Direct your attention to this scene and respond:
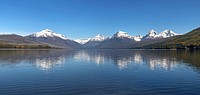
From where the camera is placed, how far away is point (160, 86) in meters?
45.5

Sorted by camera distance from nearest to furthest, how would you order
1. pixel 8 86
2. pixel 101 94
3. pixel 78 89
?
1. pixel 101 94
2. pixel 78 89
3. pixel 8 86

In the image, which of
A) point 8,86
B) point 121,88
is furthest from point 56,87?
point 121,88

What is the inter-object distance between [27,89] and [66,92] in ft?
25.9

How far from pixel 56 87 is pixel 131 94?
1466 cm

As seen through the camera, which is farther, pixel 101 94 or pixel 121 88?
pixel 121 88

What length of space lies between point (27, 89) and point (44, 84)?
548 centimetres

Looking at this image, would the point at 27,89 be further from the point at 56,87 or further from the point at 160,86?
the point at 160,86

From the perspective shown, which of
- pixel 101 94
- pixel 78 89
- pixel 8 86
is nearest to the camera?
pixel 101 94

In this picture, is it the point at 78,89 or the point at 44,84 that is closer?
the point at 78,89

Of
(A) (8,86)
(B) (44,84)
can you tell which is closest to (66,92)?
(B) (44,84)

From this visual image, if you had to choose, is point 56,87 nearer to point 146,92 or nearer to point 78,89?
point 78,89

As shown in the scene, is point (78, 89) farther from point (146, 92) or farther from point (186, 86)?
point (186, 86)

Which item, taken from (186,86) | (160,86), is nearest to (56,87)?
(160,86)

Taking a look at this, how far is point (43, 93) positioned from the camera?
1534 inches
